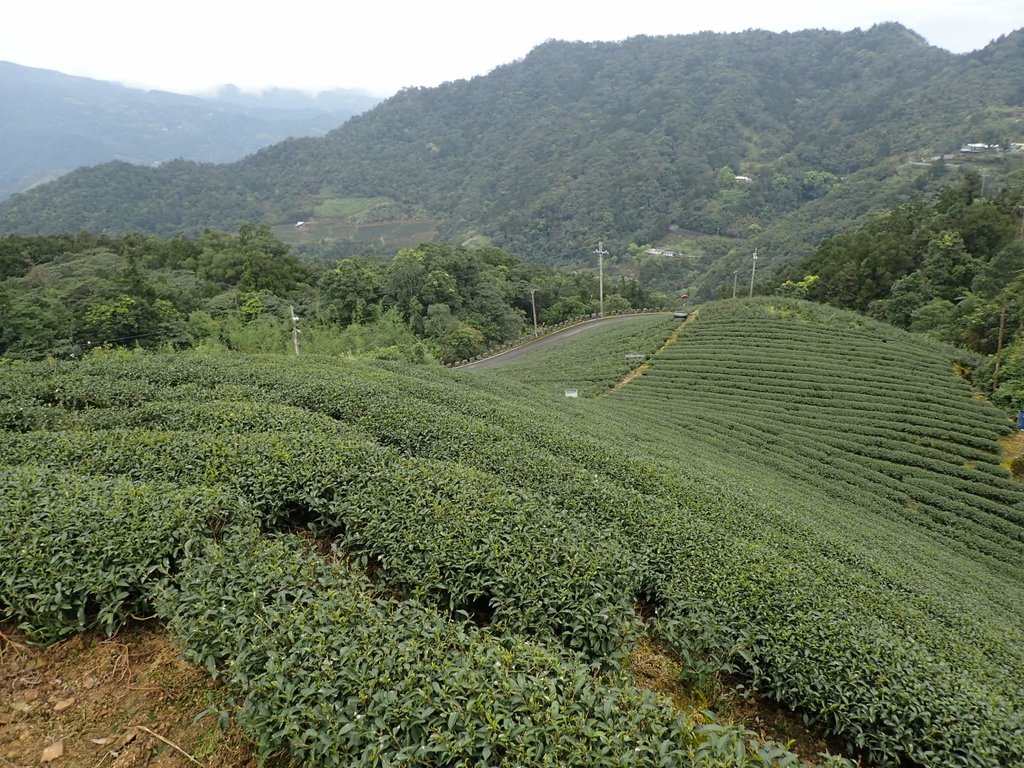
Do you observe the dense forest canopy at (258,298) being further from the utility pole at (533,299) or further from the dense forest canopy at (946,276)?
the dense forest canopy at (946,276)

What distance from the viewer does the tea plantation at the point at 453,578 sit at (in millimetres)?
3150

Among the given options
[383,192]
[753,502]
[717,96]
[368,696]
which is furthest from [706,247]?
[368,696]

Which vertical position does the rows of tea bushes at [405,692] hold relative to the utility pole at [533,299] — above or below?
above

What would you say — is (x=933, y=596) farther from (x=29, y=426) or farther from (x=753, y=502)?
(x=29, y=426)

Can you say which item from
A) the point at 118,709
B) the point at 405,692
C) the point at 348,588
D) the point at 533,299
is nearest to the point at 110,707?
the point at 118,709

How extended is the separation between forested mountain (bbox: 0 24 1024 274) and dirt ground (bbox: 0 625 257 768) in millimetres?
95339

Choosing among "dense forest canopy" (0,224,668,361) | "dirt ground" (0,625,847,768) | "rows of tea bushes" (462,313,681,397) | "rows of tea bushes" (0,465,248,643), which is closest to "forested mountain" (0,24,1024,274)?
"dense forest canopy" (0,224,668,361)

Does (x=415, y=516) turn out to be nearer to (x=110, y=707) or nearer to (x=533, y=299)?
(x=110, y=707)

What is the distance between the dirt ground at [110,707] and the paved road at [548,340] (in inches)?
1363

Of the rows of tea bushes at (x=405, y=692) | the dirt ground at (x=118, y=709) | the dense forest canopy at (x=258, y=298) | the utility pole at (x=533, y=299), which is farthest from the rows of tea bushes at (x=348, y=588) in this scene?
the utility pole at (x=533, y=299)

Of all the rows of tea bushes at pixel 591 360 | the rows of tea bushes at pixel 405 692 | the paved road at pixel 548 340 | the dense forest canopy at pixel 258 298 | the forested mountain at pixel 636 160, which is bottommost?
the paved road at pixel 548 340

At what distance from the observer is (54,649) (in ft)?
13.2

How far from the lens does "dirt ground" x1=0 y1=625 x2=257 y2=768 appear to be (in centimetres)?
329

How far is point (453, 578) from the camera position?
4.65m
